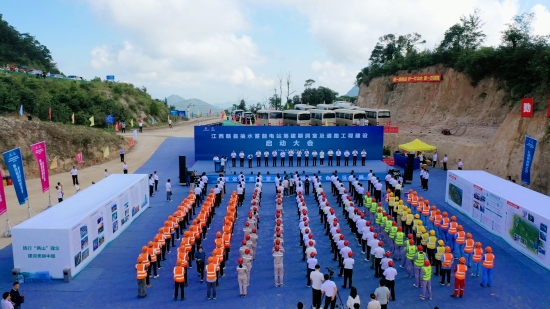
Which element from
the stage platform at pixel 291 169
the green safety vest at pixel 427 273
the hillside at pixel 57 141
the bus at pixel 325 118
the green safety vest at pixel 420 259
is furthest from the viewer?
the bus at pixel 325 118

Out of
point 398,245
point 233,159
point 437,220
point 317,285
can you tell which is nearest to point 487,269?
point 398,245

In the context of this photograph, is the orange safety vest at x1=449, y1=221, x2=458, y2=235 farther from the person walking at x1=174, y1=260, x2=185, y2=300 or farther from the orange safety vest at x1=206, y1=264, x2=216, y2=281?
the person walking at x1=174, y1=260, x2=185, y2=300

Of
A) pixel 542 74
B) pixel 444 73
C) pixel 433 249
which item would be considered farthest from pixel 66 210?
pixel 444 73

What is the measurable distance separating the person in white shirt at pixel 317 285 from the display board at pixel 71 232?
5839 millimetres

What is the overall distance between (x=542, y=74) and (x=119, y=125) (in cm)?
3121

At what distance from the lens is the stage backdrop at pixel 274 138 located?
24.0 m

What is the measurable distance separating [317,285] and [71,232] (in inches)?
234

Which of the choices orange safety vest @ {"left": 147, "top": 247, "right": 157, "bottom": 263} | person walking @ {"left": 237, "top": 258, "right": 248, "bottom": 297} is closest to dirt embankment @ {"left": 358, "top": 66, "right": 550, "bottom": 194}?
person walking @ {"left": 237, "top": 258, "right": 248, "bottom": 297}

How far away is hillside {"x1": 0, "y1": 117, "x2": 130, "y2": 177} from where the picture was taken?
21.7 m

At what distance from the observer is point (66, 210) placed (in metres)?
10.9

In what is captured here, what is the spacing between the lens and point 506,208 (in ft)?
39.2

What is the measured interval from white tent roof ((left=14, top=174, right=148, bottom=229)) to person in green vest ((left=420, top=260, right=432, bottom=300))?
8149mm

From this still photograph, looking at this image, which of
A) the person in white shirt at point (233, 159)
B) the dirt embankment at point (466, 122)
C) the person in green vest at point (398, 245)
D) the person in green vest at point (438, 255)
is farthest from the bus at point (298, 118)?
the person in green vest at point (438, 255)

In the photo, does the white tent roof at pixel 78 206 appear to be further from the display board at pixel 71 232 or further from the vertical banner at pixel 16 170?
the vertical banner at pixel 16 170
